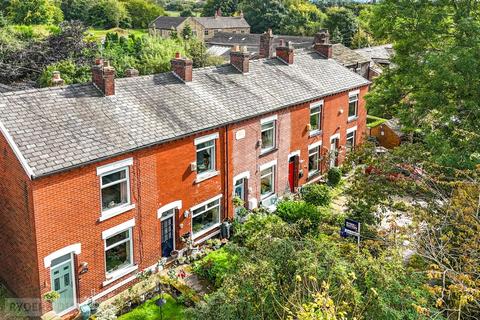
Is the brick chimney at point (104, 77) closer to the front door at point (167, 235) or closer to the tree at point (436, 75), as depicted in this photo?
the front door at point (167, 235)

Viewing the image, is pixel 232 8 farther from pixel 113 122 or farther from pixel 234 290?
pixel 234 290

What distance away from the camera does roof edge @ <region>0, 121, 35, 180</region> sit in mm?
14404

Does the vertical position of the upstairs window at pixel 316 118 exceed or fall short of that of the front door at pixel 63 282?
it exceeds it

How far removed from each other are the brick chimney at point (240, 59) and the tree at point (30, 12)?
77968mm

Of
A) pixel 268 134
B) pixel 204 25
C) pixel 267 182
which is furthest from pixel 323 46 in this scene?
pixel 204 25

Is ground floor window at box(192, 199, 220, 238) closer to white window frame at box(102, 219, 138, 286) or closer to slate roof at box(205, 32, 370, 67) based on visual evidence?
white window frame at box(102, 219, 138, 286)

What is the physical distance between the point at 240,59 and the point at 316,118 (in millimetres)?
6234

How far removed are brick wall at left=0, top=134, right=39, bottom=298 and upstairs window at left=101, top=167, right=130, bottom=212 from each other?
2.71 m

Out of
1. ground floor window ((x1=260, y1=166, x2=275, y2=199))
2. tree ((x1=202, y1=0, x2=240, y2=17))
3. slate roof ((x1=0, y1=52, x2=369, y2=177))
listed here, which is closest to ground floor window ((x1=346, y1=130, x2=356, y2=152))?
slate roof ((x1=0, y1=52, x2=369, y2=177))

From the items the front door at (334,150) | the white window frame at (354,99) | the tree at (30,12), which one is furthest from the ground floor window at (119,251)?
the tree at (30,12)

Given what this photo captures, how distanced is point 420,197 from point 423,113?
4.84 m

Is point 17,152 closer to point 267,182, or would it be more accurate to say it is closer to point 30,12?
point 267,182

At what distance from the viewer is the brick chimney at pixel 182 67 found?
73.0ft

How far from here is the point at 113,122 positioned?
18.0m
